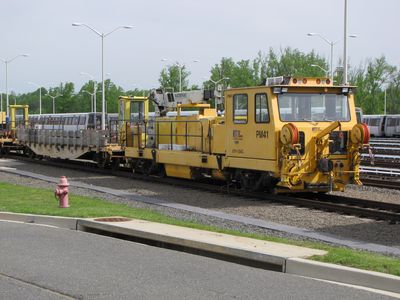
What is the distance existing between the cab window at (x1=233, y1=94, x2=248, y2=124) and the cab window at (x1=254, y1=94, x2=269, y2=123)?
51 centimetres

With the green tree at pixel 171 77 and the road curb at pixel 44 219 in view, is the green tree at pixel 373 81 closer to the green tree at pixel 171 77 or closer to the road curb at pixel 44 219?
the green tree at pixel 171 77

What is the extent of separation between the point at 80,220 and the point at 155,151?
1027cm

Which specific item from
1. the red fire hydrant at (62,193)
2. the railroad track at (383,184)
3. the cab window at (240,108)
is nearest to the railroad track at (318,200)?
the cab window at (240,108)

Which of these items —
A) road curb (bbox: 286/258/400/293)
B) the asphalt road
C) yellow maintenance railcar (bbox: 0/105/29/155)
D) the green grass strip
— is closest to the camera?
the asphalt road

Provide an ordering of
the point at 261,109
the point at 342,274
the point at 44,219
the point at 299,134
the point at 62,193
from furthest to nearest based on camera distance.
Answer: the point at 261,109 < the point at 299,134 < the point at 62,193 < the point at 44,219 < the point at 342,274

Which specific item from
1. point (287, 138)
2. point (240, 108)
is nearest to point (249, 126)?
point (240, 108)

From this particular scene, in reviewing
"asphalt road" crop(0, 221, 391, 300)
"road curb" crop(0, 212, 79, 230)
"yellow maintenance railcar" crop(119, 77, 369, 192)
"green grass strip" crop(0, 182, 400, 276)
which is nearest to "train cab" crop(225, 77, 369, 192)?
"yellow maintenance railcar" crop(119, 77, 369, 192)

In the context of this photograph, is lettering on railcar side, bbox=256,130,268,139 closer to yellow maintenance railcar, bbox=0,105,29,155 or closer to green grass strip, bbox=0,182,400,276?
green grass strip, bbox=0,182,400,276

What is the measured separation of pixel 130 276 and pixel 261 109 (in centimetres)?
930

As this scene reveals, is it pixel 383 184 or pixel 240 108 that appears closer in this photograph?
pixel 240 108

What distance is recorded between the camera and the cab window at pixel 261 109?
16406mm

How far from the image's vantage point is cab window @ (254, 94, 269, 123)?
53.8 ft

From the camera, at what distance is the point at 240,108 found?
1747 cm

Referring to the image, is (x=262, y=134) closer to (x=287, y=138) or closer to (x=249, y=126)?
(x=249, y=126)
